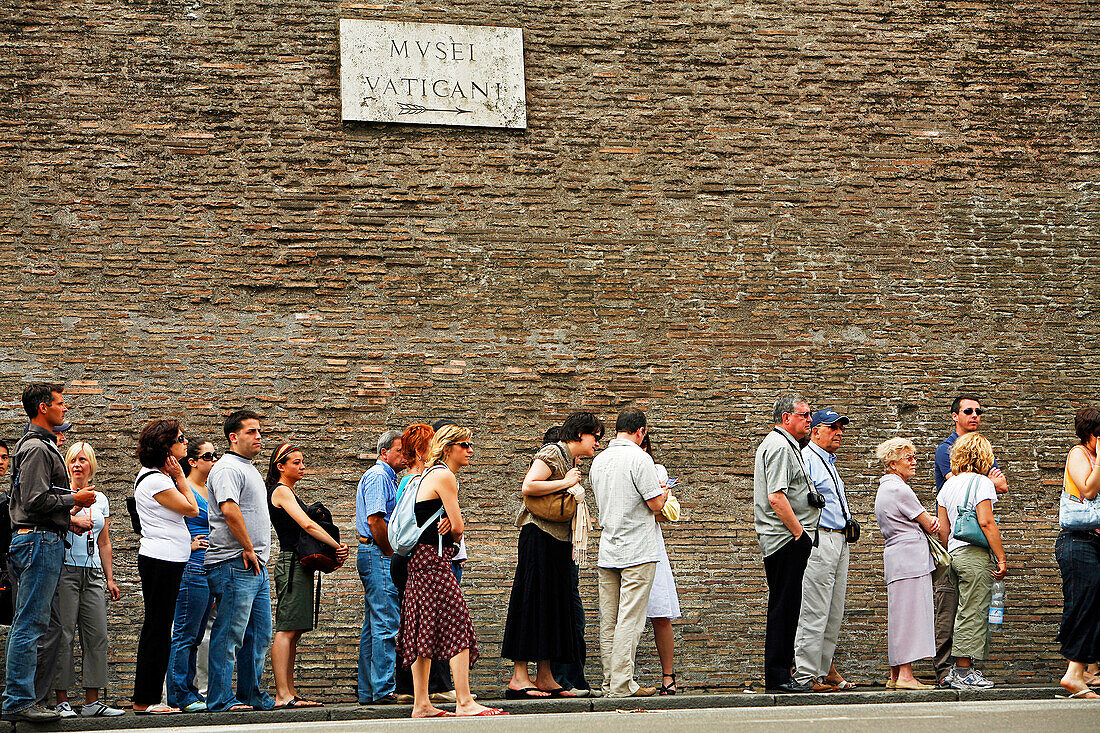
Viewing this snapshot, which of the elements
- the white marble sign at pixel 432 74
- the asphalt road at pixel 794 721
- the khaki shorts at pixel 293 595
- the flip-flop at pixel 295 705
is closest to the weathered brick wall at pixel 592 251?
the white marble sign at pixel 432 74

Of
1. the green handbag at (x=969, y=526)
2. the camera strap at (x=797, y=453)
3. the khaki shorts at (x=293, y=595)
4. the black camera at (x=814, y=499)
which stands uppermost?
the camera strap at (x=797, y=453)

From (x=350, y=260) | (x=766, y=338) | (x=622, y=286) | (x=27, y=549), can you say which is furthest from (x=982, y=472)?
(x=27, y=549)

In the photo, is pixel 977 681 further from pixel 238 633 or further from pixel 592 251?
pixel 238 633

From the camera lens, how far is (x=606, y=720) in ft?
20.7

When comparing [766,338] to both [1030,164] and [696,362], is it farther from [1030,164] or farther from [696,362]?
[1030,164]

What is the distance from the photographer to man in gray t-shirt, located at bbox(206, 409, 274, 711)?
7.29m

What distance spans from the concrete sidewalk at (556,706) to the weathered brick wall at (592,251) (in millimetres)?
1942

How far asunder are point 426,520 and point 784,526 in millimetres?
2448

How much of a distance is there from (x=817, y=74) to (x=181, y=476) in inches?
265

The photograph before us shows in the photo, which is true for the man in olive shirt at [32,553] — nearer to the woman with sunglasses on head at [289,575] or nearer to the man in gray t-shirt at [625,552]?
the woman with sunglasses on head at [289,575]

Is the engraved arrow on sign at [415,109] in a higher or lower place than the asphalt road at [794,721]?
higher

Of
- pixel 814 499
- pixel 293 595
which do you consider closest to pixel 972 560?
pixel 814 499

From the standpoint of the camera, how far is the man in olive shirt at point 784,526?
7.81 meters

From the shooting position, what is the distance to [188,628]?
7613 mm
